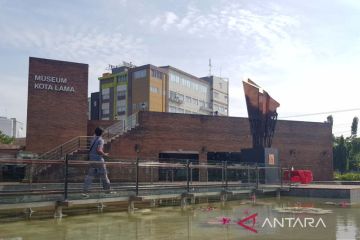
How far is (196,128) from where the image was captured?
32.6 meters

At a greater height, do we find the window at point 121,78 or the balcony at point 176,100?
the window at point 121,78

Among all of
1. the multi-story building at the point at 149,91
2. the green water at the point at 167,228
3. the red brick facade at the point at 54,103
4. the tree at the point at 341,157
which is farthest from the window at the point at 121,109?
the green water at the point at 167,228

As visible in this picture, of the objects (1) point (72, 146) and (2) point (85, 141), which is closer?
(1) point (72, 146)

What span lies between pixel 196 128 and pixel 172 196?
18553mm

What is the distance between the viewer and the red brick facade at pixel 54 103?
29.1 m

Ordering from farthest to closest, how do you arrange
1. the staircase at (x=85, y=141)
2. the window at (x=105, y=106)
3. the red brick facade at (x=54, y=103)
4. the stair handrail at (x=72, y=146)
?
the window at (x=105, y=106)
the red brick facade at (x=54, y=103)
the stair handrail at (x=72, y=146)
the staircase at (x=85, y=141)

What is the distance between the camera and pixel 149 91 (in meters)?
73.9

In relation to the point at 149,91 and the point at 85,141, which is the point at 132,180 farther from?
the point at 149,91

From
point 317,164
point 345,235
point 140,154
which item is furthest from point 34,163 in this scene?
point 317,164

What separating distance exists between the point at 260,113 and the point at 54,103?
1402 centimetres

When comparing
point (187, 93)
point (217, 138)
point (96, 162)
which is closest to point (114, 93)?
point (187, 93)

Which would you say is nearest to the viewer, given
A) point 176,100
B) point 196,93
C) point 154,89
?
point 154,89

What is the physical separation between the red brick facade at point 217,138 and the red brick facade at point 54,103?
403 centimetres

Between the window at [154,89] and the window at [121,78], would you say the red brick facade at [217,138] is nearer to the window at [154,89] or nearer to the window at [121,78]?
the window at [154,89]
